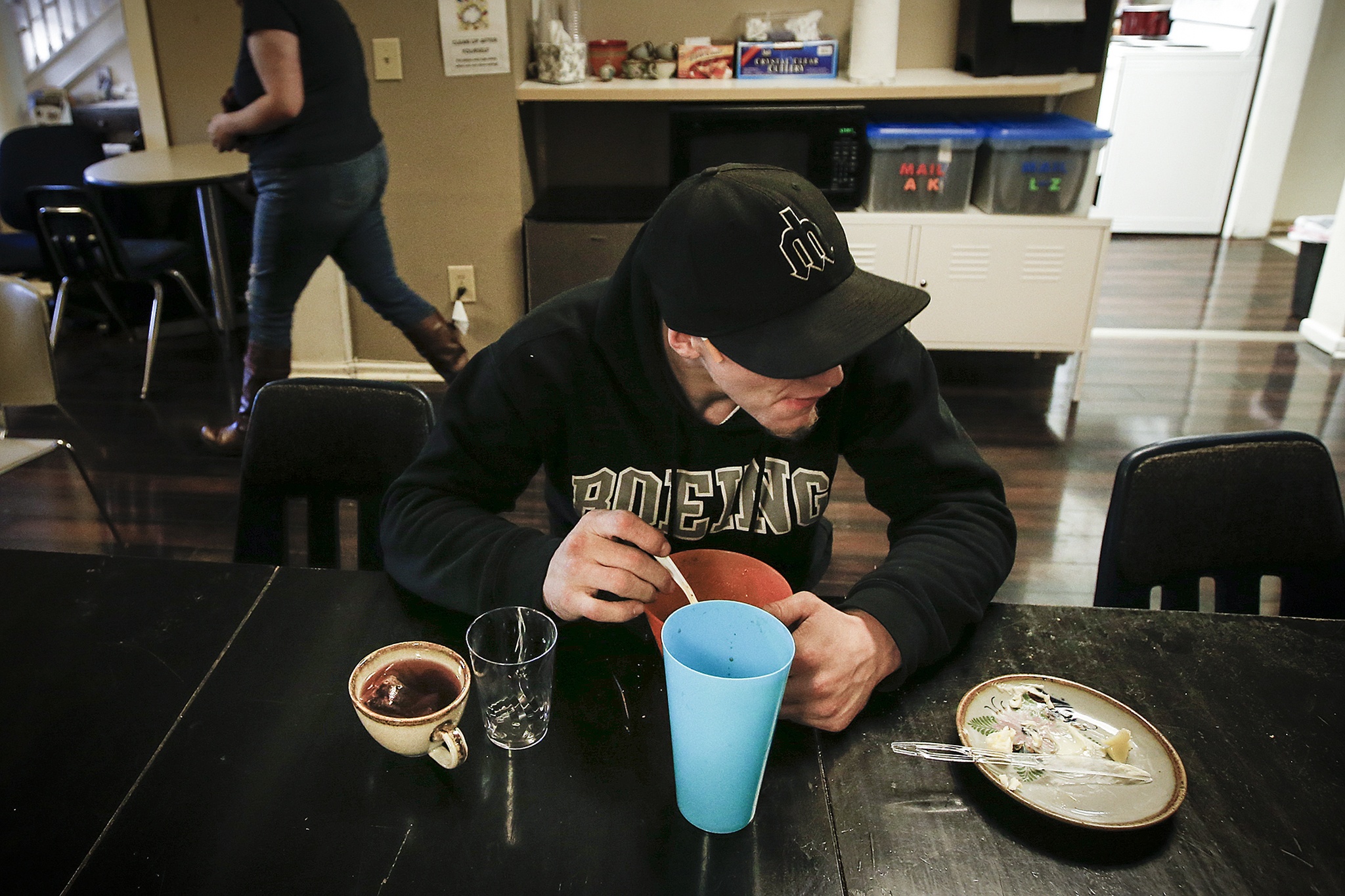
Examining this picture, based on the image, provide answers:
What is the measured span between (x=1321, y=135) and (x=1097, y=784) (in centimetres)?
603

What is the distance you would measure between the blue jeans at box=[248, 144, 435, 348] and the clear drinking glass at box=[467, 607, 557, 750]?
6.64ft

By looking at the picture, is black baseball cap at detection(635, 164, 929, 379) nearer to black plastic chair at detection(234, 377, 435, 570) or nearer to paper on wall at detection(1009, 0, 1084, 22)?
black plastic chair at detection(234, 377, 435, 570)

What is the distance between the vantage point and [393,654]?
0.85 m

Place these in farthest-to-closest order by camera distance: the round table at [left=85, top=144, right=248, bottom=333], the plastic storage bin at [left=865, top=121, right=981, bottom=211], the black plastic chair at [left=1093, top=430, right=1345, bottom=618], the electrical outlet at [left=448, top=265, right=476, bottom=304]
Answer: the electrical outlet at [left=448, top=265, right=476, bottom=304]
the plastic storage bin at [left=865, top=121, right=981, bottom=211]
the round table at [left=85, top=144, right=248, bottom=333]
the black plastic chair at [left=1093, top=430, right=1345, bottom=618]

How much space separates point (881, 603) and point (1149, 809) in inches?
11.3

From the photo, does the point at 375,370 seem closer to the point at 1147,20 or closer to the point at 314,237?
the point at 314,237

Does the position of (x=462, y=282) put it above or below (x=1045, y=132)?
below

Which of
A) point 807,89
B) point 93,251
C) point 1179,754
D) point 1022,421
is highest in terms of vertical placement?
point 807,89

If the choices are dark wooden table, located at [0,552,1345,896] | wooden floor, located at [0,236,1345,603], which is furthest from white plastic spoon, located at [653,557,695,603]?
wooden floor, located at [0,236,1345,603]

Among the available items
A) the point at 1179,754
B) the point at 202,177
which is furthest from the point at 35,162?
the point at 1179,754

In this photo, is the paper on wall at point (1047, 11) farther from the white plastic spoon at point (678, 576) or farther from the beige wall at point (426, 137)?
the white plastic spoon at point (678, 576)

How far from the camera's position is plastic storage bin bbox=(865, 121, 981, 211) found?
10.1 ft

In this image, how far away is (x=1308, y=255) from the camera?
13.6 feet

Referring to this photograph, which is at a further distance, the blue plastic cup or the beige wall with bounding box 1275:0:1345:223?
the beige wall with bounding box 1275:0:1345:223
